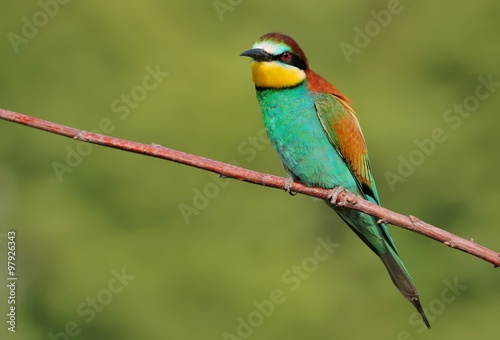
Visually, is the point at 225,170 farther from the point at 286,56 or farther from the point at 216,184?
the point at 216,184

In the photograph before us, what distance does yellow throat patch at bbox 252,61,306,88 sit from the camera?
2.98 metres

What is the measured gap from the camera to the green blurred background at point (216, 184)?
5105 mm

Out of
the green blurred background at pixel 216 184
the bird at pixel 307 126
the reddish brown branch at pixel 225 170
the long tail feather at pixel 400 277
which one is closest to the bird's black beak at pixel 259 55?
the bird at pixel 307 126

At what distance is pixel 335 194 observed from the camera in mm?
2914

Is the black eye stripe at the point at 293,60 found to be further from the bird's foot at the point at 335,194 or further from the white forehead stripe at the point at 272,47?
the bird's foot at the point at 335,194

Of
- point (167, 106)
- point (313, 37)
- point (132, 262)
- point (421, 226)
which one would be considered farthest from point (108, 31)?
point (421, 226)

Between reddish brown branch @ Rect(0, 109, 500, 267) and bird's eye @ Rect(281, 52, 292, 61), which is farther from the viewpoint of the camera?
bird's eye @ Rect(281, 52, 292, 61)

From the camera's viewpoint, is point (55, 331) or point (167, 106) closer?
point (55, 331)

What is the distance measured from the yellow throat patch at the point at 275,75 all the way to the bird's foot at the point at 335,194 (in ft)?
1.41

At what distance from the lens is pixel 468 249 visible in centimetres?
212

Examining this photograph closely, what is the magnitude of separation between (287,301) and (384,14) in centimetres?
343

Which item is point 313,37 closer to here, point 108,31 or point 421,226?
point 108,31

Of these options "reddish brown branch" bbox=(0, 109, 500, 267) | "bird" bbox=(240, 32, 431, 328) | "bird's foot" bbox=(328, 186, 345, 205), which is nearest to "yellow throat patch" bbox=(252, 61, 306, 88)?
"bird" bbox=(240, 32, 431, 328)

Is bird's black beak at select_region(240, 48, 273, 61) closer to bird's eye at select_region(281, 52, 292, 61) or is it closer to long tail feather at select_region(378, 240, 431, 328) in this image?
bird's eye at select_region(281, 52, 292, 61)
